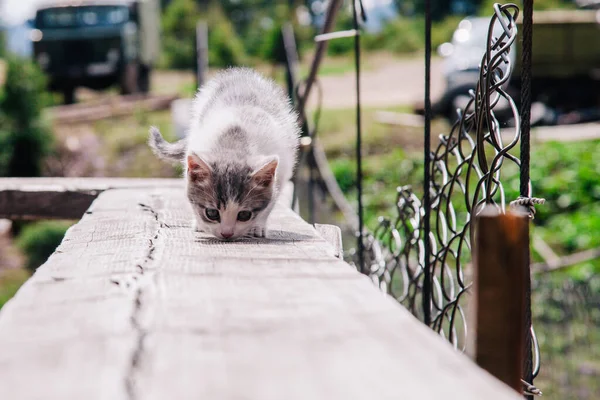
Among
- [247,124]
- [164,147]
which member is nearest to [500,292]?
[247,124]

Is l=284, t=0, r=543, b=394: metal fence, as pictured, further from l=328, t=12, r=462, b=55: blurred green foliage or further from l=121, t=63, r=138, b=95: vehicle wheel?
l=328, t=12, r=462, b=55: blurred green foliage

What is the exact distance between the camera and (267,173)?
2.92 m

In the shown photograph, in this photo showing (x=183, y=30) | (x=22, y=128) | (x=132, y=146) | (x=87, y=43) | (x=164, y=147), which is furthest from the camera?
(x=183, y=30)

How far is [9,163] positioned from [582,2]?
1557 cm

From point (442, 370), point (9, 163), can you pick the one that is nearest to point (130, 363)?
point (442, 370)

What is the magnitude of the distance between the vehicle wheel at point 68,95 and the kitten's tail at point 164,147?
558 inches

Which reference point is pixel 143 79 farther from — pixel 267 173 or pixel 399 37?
pixel 267 173

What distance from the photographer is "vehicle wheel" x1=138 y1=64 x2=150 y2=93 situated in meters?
17.6

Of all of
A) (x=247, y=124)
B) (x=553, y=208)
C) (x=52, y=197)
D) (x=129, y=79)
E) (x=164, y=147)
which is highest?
(x=129, y=79)

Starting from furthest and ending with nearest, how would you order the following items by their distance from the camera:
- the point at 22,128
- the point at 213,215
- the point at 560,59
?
the point at 560,59
the point at 22,128
the point at 213,215

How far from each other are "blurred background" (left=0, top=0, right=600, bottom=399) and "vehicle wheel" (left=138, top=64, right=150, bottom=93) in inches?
2.8

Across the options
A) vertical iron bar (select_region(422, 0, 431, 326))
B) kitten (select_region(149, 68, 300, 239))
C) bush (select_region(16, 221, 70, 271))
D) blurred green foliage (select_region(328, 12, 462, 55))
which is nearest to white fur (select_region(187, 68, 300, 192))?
kitten (select_region(149, 68, 300, 239))

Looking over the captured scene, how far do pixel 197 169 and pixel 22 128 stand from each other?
26.7ft

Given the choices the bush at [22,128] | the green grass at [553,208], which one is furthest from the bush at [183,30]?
the bush at [22,128]
